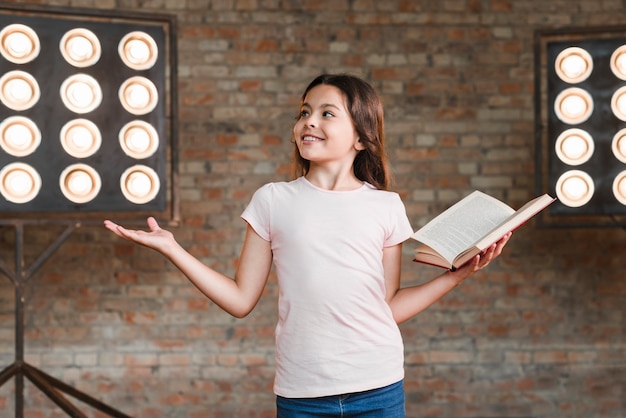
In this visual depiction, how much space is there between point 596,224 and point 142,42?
2017 millimetres

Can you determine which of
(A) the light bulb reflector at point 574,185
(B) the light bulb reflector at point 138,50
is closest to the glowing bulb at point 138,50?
(B) the light bulb reflector at point 138,50

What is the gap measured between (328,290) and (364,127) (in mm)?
412

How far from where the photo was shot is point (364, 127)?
5.63 feet

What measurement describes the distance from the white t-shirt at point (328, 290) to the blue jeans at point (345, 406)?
0.06 feet

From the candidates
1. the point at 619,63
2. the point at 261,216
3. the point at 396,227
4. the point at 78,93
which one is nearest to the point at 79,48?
the point at 78,93

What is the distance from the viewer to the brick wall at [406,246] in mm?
3535

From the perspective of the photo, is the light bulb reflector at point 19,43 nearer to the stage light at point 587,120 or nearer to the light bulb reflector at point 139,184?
the light bulb reflector at point 139,184

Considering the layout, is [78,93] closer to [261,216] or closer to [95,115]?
[95,115]

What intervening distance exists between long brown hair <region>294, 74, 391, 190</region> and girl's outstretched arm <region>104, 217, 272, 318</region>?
267 mm

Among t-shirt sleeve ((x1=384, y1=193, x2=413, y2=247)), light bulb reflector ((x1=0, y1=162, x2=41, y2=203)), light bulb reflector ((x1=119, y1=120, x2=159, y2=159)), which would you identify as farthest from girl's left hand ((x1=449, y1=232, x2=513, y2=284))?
light bulb reflector ((x1=0, y1=162, x2=41, y2=203))

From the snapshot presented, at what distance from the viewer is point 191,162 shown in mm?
3568

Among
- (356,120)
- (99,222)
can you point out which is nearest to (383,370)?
(356,120)

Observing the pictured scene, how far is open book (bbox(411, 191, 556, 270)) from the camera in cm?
163

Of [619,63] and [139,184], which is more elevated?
[619,63]
